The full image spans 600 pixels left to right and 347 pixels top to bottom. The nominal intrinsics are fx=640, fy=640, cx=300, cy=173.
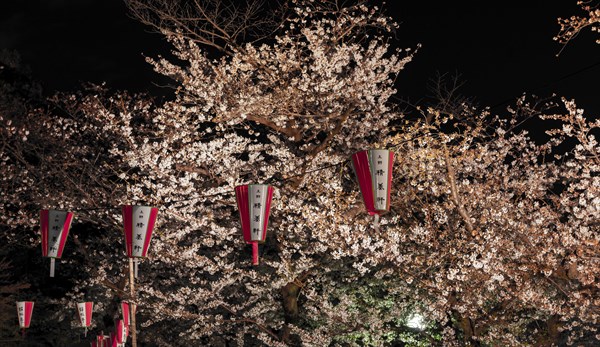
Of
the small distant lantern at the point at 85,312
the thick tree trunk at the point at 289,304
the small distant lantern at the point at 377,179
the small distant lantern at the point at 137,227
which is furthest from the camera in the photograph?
the small distant lantern at the point at 85,312

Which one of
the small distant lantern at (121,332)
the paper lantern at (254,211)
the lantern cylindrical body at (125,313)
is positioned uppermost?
Result: the paper lantern at (254,211)

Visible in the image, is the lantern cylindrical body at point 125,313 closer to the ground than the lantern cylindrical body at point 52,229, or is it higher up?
closer to the ground

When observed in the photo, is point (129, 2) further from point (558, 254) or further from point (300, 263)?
point (558, 254)

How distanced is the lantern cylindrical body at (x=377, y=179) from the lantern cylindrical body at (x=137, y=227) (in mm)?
3951

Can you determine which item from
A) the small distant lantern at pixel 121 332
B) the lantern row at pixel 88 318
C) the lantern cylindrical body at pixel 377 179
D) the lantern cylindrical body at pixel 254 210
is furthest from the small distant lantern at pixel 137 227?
the small distant lantern at pixel 121 332

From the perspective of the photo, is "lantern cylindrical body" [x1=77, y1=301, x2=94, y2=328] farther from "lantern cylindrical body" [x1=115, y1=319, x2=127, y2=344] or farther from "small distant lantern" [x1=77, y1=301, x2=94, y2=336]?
"lantern cylindrical body" [x1=115, y1=319, x2=127, y2=344]

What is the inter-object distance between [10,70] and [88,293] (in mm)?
11639

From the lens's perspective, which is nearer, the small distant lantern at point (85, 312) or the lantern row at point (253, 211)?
the lantern row at point (253, 211)

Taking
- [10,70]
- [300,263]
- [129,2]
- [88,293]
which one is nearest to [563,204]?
[300,263]

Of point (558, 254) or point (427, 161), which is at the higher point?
point (427, 161)

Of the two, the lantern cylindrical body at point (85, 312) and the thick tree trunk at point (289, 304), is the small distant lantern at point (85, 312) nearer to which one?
the lantern cylindrical body at point (85, 312)

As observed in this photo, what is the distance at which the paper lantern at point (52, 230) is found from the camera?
11.5 m

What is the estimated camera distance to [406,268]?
13031 millimetres

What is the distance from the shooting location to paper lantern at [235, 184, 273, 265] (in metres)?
9.66
